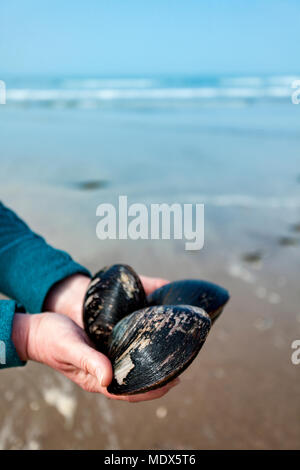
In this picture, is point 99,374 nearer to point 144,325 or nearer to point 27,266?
point 144,325

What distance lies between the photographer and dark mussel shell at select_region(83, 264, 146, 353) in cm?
210

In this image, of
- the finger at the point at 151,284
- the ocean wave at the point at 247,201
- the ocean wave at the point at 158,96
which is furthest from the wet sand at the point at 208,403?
the ocean wave at the point at 158,96

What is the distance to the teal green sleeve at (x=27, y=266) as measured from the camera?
2.39m

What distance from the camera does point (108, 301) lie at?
217cm

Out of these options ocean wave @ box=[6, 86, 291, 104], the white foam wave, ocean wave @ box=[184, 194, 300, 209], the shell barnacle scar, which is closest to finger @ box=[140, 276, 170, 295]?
the shell barnacle scar

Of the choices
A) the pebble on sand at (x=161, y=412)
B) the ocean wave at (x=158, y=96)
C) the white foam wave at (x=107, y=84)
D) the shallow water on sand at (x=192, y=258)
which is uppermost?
the white foam wave at (x=107, y=84)

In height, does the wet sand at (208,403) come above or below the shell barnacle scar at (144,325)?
below

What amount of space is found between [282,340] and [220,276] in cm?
97

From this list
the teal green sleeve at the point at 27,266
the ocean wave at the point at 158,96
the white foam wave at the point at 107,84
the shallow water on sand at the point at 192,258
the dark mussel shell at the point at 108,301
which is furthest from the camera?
the white foam wave at the point at 107,84

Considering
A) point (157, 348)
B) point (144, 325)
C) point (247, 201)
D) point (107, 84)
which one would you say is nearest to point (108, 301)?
point (144, 325)

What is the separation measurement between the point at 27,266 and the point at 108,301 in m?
0.56

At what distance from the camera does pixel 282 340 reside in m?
3.23

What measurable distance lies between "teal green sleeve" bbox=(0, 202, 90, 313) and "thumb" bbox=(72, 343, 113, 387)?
0.72 meters

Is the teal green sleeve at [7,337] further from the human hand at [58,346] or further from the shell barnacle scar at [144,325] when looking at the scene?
the shell barnacle scar at [144,325]
